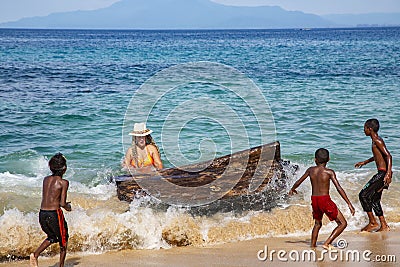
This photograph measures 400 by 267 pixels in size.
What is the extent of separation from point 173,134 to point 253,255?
726 cm

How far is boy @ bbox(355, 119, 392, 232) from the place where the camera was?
20.2ft

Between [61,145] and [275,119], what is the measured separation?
19.3 feet

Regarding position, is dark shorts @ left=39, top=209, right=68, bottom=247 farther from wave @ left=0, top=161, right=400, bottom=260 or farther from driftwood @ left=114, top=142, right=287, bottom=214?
driftwood @ left=114, top=142, right=287, bottom=214

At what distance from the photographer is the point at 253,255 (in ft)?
18.4

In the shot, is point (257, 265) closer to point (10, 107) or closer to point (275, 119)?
point (275, 119)

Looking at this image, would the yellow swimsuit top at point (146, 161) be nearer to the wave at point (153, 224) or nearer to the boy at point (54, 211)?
the wave at point (153, 224)

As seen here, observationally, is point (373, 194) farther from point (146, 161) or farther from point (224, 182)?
point (146, 161)

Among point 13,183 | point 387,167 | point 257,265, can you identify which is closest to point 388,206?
point 387,167

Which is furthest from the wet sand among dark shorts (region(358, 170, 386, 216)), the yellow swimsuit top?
the yellow swimsuit top

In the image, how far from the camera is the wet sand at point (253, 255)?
17.4 feet

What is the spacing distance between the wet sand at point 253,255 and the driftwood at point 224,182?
944mm

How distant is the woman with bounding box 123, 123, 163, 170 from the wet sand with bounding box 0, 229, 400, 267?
88.2 inches

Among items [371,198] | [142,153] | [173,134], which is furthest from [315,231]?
[173,134]

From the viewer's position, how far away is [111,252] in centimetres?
591
